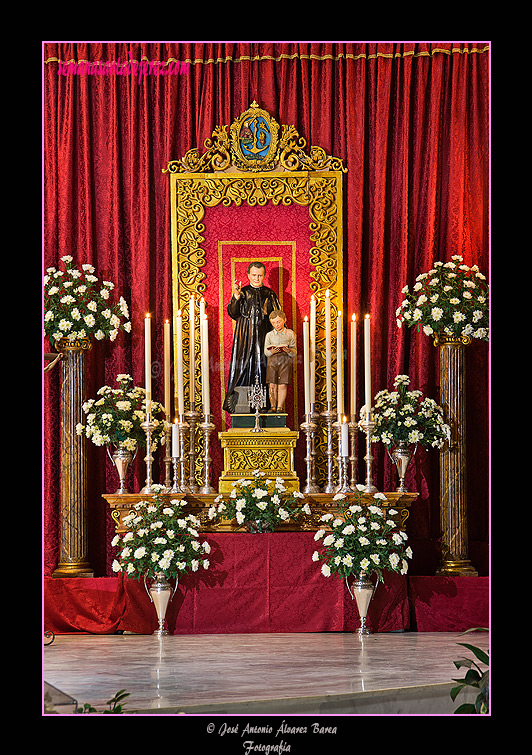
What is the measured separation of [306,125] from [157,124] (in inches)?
50.1

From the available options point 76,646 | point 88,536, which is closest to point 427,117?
point 88,536

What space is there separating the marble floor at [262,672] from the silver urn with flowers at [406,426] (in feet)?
4.62

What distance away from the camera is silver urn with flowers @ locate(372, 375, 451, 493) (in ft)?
24.5

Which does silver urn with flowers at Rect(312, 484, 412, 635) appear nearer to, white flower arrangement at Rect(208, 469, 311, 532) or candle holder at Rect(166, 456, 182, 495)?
white flower arrangement at Rect(208, 469, 311, 532)

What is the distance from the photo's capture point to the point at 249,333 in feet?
26.0

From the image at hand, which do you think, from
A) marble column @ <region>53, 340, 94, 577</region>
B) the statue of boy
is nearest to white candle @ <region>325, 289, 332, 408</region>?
the statue of boy

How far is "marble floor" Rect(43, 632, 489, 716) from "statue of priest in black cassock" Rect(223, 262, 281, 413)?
210 centimetres

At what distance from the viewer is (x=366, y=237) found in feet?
27.6

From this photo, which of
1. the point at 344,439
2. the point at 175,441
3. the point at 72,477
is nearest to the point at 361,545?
the point at 344,439

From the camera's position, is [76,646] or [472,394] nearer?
[76,646]

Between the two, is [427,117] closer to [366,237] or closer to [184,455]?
[366,237]

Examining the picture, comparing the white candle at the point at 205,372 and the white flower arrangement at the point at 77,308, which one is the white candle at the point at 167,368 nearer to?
the white candle at the point at 205,372

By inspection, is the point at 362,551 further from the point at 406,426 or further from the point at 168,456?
the point at 168,456

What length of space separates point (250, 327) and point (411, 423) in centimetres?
152
